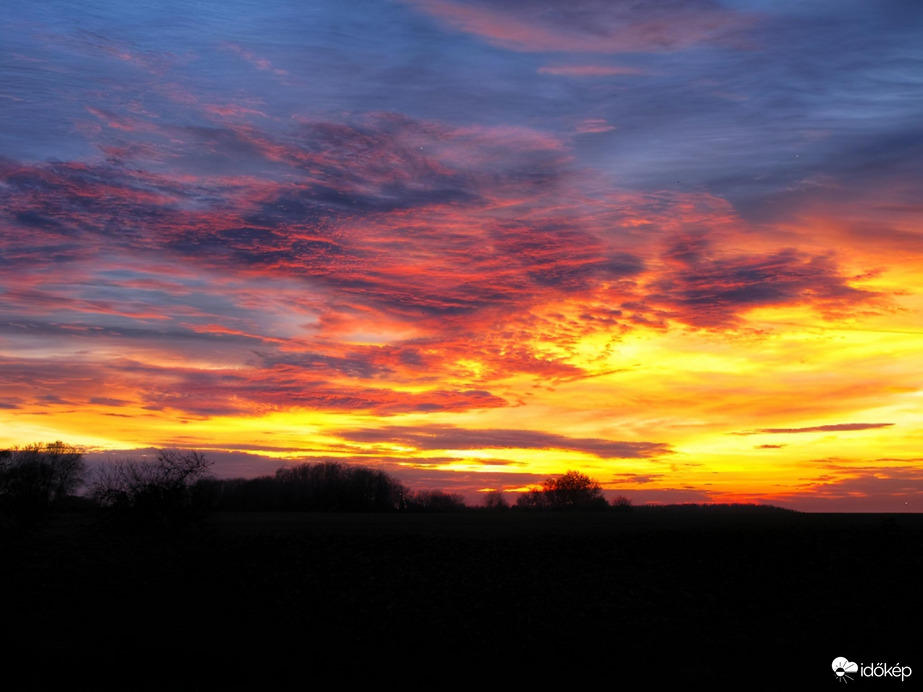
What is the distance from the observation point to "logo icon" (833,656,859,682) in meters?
14.5

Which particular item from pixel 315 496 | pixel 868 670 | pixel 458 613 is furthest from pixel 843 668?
pixel 315 496

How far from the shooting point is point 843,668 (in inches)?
593

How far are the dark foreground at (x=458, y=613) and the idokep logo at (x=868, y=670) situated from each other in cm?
23

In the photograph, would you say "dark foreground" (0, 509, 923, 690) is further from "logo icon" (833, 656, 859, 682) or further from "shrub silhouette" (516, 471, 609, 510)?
"shrub silhouette" (516, 471, 609, 510)

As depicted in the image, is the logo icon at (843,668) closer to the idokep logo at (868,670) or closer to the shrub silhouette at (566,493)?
the idokep logo at (868,670)

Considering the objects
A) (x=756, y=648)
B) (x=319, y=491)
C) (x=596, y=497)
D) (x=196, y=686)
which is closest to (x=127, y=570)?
(x=196, y=686)

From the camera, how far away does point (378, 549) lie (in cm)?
2903

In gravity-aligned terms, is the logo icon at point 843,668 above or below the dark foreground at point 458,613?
below

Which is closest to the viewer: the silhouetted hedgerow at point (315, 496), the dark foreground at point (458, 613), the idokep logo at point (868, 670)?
the idokep logo at point (868, 670)

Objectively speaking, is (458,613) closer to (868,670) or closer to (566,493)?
(868,670)

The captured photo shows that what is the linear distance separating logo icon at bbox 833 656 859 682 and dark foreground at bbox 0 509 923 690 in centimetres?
18

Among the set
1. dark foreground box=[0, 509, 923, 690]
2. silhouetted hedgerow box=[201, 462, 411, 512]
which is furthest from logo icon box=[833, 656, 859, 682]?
silhouetted hedgerow box=[201, 462, 411, 512]

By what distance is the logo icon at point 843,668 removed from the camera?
47.6 feet

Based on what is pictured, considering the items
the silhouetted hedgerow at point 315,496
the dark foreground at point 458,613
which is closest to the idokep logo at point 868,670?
the dark foreground at point 458,613
